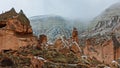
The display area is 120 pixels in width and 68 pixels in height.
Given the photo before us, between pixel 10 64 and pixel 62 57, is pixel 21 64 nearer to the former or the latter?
pixel 10 64

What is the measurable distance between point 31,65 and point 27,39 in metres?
6.01

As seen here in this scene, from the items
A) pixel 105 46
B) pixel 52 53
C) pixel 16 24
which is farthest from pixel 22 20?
pixel 105 46

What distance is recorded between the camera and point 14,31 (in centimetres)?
4016

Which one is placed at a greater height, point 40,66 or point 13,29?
point 13,29

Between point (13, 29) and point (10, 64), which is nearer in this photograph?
point (10, 64)

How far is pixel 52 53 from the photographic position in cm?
4184

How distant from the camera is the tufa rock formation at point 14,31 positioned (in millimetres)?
39875

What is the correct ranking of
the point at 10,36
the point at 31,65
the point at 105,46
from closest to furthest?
1. the point at 31,65
2. the point at 10,36
3. the point at 105,46

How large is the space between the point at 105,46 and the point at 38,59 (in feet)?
180

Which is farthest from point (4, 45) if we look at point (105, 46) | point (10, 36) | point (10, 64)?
point (105, 46)

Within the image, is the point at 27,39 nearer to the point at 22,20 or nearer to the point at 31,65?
the point at 22,20

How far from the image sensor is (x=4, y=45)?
39.9 metres

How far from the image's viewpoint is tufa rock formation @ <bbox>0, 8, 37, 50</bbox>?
39.9 meters

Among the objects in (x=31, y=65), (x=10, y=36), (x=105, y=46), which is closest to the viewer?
(x=31, y=65)
